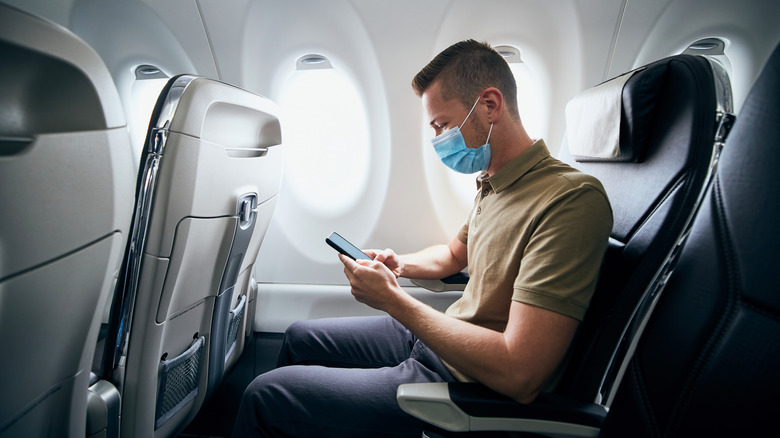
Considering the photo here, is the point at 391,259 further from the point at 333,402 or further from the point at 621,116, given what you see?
the point at 621,116

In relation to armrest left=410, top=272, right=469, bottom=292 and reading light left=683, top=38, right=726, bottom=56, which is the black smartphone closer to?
armrest left=410, top=272, right=469, bottom=292

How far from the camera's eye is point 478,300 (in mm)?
1232

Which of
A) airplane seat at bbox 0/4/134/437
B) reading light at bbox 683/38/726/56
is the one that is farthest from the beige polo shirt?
reading light at bbox 683/38/726/56

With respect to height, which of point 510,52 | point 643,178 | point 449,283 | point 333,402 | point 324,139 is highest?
point 510,52

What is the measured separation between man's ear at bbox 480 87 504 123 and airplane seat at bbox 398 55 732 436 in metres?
0.38

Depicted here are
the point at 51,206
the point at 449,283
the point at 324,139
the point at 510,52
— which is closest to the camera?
the point at 51,206

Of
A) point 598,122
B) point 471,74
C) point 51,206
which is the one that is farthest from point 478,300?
point 51,206

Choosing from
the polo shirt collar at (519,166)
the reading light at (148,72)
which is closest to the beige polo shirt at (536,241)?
Answer: the polo shirt collar at (519,166)

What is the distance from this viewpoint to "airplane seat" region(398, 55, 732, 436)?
90 centimetres

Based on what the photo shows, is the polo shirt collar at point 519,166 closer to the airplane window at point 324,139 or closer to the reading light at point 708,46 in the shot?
the airplane window at point 324,139

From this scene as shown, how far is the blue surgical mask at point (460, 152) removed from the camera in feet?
4.75

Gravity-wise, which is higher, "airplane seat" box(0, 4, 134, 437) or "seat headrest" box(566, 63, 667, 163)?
"seat headrest" box(566, 63, 667, 163)

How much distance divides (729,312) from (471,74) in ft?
3.83

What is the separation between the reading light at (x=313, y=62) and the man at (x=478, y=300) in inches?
41.4
